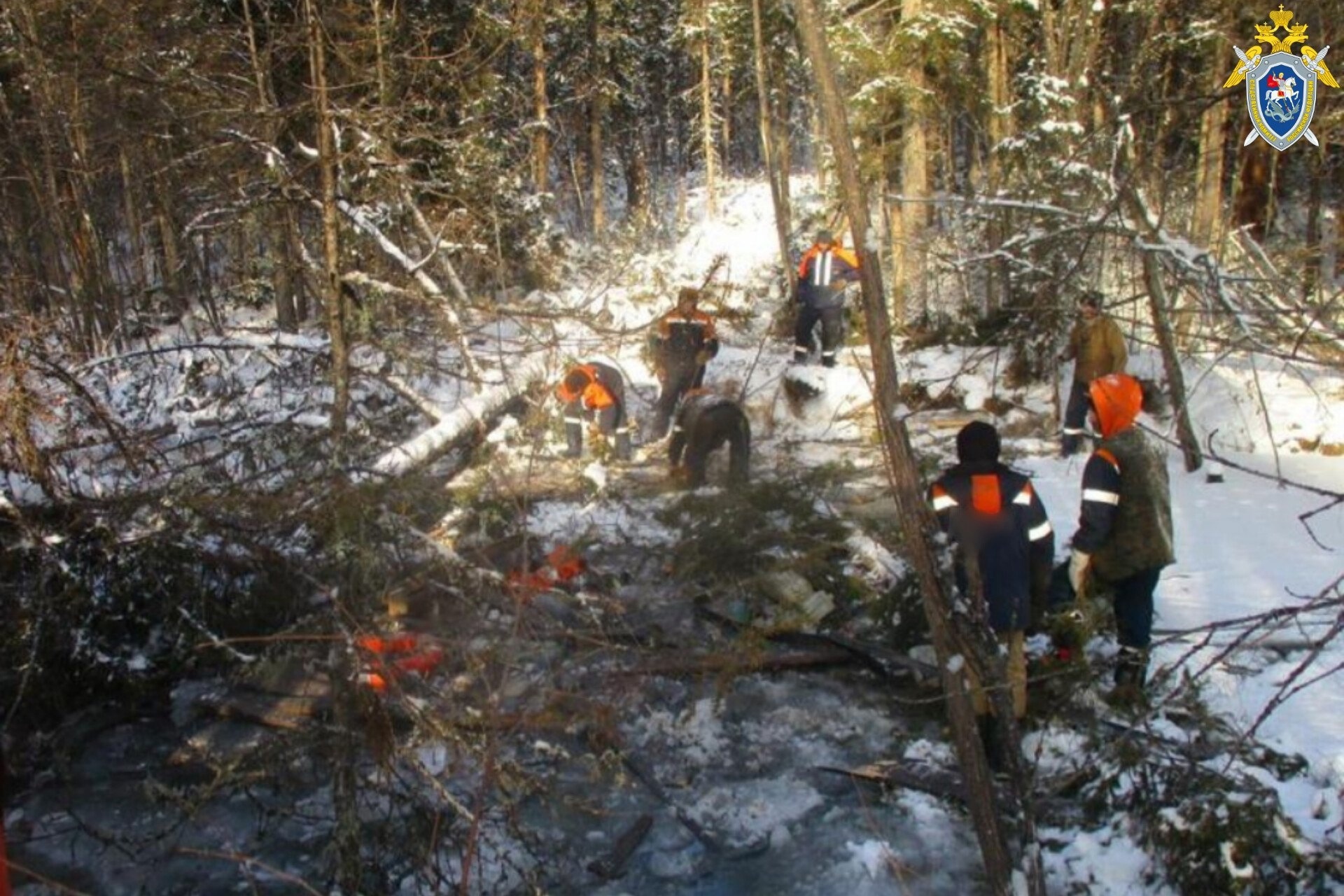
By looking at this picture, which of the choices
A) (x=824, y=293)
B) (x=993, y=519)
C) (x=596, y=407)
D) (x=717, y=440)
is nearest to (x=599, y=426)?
(x=596, y=407)

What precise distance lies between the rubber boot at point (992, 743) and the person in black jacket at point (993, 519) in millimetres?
71

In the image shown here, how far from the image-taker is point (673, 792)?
501 cm

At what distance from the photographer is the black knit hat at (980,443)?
182 inches

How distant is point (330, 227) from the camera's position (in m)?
4.85

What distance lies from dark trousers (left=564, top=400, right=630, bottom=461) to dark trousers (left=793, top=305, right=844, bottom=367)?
2886 mm

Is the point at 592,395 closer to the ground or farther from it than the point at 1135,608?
farther from it

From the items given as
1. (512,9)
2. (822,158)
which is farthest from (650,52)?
(512,9)

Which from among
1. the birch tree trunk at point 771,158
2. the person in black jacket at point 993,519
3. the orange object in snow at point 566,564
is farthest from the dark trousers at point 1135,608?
the birch tree trunk at point 771,158

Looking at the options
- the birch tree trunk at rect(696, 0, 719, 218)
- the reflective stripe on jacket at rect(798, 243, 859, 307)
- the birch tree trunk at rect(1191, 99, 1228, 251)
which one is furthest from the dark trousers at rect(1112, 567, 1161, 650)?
the birch tree trunk at rect(696, 0, 719, 218)

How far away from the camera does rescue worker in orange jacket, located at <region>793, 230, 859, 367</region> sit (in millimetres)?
11375

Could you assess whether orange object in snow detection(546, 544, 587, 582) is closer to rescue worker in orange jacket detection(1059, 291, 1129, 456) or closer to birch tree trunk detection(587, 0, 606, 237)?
rescue worker in orange jacket detection(1059, 291, 1129, 456)

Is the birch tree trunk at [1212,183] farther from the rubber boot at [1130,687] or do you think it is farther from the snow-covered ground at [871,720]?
the rubber boot at [1130,687]

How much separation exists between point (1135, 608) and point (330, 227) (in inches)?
181

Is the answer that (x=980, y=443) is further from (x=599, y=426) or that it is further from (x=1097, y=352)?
(x=599, y=426)
